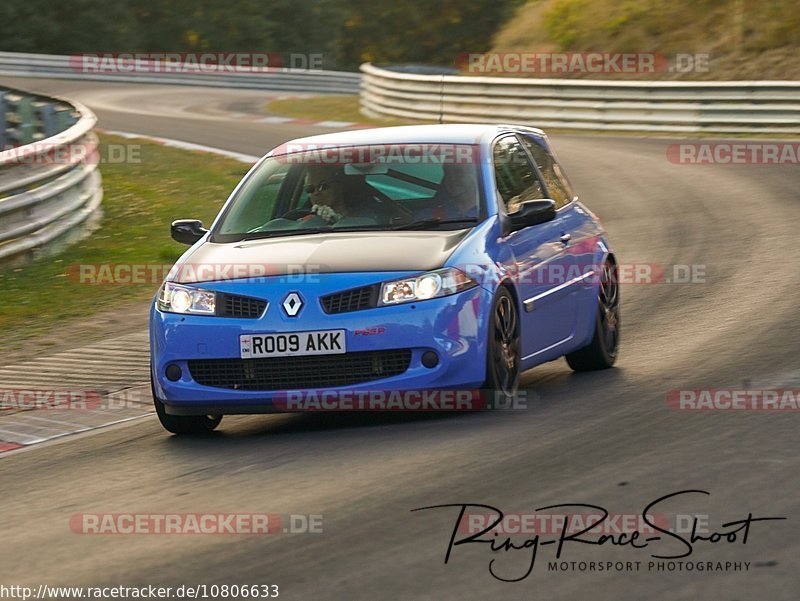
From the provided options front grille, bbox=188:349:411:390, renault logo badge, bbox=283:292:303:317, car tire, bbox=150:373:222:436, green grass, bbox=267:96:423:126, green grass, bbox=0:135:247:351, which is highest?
renault logo badge, bbox=283:292:303:317

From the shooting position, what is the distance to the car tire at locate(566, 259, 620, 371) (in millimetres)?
10006

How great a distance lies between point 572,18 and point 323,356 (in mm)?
32547

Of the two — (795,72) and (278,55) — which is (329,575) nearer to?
(795,72)

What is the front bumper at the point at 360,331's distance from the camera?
8.03 m

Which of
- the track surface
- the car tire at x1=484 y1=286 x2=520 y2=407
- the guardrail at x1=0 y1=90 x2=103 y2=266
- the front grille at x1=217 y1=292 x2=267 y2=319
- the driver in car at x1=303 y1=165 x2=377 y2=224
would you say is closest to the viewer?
the track surface

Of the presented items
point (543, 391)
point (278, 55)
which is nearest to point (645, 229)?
point (543, 391)

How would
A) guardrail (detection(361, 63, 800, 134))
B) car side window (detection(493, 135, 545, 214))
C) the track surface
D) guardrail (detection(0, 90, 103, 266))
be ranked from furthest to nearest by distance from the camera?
guardrail (detection(361, 63, 800, 134)) < guardrail (detection(0, 90, 103, 266)) < car side window (detection(493, 135, 545, 214)) < the track surface

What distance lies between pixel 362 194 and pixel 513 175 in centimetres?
100

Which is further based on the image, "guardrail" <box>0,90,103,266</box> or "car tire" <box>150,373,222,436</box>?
"guardrail" <box>0,90,103,266</box>

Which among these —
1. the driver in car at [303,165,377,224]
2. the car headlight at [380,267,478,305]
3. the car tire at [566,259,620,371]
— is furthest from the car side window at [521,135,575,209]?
the car headlight at [380,267,478,305]

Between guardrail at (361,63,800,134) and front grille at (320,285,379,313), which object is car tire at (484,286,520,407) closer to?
front grille at (320,285,379,313)

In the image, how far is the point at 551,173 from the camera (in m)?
10.2

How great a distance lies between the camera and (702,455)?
7.11 m

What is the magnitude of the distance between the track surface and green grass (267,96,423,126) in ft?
76.5
